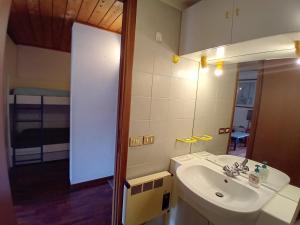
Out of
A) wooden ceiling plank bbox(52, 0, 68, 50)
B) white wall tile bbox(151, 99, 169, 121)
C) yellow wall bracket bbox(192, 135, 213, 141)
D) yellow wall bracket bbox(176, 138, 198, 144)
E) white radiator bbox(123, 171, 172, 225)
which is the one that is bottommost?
white radiator bbox(123, 171, 172, 225)

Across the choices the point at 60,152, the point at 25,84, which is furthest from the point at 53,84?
the point at 60,152

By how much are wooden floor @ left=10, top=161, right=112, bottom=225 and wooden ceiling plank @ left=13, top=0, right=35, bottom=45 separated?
2341 mm

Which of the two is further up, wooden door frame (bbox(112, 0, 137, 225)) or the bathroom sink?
wooden door frame (bbox(112, 0, 137, 225))

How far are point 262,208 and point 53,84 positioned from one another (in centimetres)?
452

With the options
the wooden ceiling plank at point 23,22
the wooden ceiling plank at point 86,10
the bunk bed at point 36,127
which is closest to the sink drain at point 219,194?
the wooden ceiling plank at point 86,10

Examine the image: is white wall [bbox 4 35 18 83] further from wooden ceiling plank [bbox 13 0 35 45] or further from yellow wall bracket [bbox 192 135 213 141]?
yellow wall bracket [bbox 192 135 213 141]

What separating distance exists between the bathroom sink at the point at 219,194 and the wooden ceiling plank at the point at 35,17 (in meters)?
2.32

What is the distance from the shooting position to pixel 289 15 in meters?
0.82

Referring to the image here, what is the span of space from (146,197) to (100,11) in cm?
199

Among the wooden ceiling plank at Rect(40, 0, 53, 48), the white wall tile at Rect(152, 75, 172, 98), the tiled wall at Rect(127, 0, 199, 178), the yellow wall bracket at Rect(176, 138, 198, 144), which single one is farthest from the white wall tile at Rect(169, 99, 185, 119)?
the wooden ceiling plank at Rect(40, 0, 53, 48)

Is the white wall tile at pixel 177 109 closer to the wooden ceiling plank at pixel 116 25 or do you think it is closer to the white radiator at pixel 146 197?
the white radiator at pixel 146 197

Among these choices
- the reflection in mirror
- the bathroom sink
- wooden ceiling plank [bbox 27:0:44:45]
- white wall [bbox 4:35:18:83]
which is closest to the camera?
the bathroom sink

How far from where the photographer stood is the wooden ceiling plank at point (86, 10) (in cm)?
168

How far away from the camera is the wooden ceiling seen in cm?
174
